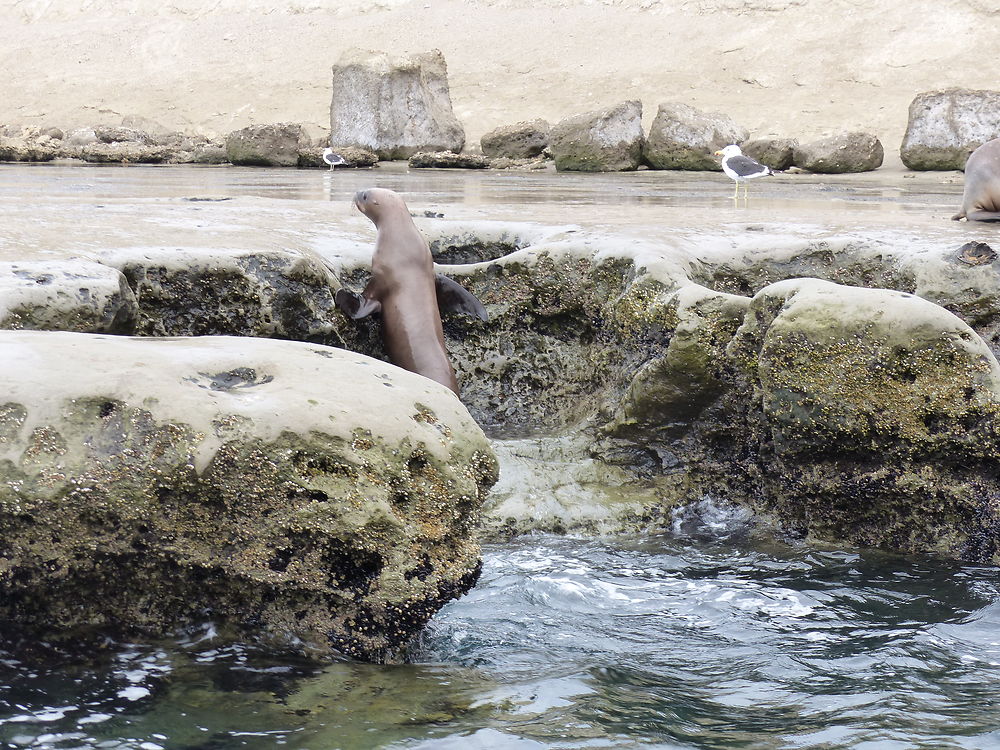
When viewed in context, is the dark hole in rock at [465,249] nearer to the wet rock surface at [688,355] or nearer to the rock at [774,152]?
the wet rock surface at [688,355]

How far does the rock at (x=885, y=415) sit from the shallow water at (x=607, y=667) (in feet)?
0.61

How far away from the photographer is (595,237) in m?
5.93

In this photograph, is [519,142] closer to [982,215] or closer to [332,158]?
[332,158]

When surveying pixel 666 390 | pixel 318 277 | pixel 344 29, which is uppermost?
pixel 344 29

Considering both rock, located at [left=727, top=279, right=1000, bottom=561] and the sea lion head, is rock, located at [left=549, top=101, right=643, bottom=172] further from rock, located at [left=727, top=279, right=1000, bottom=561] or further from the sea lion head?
rock, located at [left=727, top=279, right=1000, bottom=561]

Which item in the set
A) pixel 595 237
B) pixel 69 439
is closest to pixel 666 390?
pixel 595 237

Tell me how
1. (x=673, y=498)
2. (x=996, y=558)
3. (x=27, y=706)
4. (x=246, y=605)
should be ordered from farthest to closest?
1. (x=673, y=498)
2. (x=996, y=558)
3. (x=246, y=605)
4. (x=27, y=706)

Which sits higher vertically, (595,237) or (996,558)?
(595,237)

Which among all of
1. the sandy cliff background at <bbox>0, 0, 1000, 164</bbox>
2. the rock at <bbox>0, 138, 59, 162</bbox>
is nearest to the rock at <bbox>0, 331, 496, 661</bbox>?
the rock at <bbox>0, 138, 59, 162</bbox>

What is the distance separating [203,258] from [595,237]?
2007 mm

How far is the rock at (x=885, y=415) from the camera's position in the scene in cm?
434

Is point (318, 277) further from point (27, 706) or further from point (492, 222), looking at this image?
point (27, 706)

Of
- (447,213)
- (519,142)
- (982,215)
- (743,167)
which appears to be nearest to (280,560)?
(447,213)

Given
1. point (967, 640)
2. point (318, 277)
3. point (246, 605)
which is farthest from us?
point (318, 277)
